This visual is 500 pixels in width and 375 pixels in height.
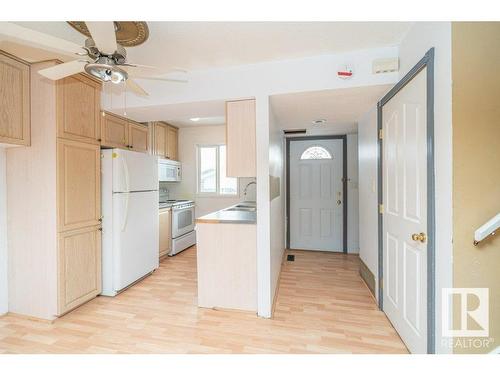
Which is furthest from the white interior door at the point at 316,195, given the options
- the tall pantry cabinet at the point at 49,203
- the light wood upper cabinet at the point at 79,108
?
the tall pantry cabinet at the point at 49,203

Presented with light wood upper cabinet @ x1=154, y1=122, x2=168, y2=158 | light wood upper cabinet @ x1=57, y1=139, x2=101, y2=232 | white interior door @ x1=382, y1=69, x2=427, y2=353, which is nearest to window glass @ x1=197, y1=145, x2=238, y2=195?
light wood upper cabinet @ x1=154, y1=122, x2=168, y2=158

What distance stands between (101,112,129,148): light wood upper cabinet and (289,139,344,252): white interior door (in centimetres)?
282

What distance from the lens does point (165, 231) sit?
3953mm

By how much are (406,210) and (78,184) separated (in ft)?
9.83

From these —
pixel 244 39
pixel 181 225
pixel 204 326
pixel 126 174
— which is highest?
pixel 244 39

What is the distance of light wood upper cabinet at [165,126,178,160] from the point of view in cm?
455

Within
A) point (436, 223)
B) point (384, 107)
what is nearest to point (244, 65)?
point (384, 107)

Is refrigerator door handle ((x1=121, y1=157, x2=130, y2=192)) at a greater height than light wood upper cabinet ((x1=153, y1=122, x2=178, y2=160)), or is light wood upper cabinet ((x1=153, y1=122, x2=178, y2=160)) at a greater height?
light wood upper cabinet ((x1=153, y1=122, x2=178, y2=160))

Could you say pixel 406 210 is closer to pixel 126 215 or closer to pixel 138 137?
pixel 126 215

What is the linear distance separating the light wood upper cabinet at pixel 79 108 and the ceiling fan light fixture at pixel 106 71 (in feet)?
3.40

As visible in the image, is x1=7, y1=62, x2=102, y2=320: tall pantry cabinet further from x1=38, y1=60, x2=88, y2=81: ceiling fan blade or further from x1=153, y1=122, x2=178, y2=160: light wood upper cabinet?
x1=153, y1=122, x2=178, y2=160: light wood upper cabinet

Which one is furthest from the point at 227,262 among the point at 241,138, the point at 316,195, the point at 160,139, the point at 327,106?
the point at 160,139

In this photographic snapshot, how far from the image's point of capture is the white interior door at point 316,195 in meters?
4.30

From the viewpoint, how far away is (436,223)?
1404 mm
